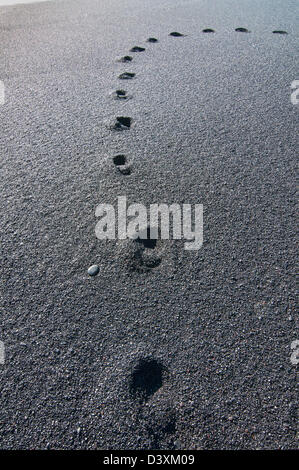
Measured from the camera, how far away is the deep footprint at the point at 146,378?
4.31 feet

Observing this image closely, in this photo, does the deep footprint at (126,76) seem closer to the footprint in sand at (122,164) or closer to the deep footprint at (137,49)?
the deep footprint at (137,49)

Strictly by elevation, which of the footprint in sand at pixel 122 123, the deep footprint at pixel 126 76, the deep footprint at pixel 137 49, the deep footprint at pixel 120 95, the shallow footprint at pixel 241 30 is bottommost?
the footprint in sand at pixel 122 123

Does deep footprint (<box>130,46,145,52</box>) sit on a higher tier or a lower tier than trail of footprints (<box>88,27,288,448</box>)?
higher

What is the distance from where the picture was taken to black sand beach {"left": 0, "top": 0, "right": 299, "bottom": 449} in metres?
1.27

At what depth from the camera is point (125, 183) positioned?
6.86ft

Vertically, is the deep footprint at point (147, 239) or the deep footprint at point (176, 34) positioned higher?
the deep footprint at point (176, 34)

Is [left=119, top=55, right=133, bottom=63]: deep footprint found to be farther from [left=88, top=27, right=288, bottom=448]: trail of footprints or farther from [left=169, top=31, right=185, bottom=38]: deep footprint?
[left=88, top=27, right=288, bottom=448]: trail of footprints

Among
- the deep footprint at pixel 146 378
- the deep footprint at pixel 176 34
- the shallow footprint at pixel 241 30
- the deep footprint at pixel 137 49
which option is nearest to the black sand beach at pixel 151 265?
the deep footprint at pixel 146 378

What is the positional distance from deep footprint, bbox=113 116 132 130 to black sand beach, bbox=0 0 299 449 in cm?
4

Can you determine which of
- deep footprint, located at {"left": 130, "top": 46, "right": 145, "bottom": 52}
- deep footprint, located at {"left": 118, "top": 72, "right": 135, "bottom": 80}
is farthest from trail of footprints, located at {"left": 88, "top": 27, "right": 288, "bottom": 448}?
deep footprint, located at {"left": 130, "top": 46, "right": 145, "bottom": 52}

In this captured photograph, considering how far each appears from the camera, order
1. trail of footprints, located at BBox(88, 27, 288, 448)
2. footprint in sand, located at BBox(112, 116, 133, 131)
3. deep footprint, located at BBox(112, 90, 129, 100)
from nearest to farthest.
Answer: trail of footprints, located at BBox(88, 27, 288, 448)
footprint in sand, located at BBox(112, 116, 133, 131)
deep footprint, located at BBox(112, 90, 129, 100)

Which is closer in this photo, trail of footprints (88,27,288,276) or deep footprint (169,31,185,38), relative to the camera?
trail of footprints (88,27,288,276)

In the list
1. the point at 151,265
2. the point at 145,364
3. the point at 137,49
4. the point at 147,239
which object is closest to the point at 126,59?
the point at 137,49

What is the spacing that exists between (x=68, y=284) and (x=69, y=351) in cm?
31
